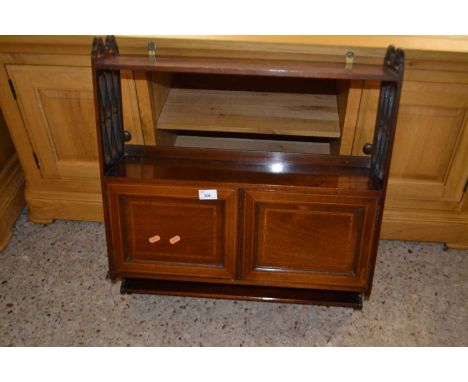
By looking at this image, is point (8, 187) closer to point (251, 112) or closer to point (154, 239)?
point (154, 239)

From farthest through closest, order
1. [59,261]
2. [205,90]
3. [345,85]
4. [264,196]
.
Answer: [205,90] < [59,261] < [345,85] < [264,196]

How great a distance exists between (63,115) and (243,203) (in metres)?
0.77

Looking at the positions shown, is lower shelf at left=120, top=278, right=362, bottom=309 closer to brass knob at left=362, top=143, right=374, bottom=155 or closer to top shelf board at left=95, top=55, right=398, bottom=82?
brass knob at left=362, top=143, right=374, bottom=155

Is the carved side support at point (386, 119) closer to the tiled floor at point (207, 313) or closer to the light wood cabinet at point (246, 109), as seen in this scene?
the light wood cabinet at point (246, 109)

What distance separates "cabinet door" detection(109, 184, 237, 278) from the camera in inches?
54.4

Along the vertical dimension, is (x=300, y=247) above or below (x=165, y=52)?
below

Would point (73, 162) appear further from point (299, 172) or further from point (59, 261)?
point (299, 172)

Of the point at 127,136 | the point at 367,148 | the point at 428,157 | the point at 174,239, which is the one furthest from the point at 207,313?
the point at 428,157

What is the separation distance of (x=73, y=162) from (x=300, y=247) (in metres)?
0.93

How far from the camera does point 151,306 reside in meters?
1.55

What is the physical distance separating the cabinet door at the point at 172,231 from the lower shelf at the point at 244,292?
0.07 meters

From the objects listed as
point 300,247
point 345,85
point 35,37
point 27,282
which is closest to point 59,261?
point 27,282

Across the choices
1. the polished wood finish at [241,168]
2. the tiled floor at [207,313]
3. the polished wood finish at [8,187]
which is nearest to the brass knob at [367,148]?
the polished wood finish at [241,168]

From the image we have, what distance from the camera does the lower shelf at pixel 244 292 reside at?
59.7 inches
